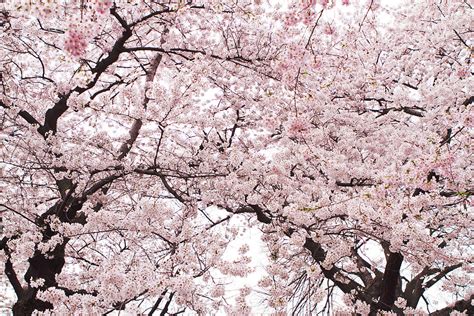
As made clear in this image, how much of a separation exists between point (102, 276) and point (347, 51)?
6.97 metres

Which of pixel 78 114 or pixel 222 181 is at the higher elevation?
pixel 78 114

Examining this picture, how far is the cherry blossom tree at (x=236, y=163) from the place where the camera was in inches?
193

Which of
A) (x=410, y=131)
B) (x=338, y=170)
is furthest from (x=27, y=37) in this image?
(x=410, y=131)

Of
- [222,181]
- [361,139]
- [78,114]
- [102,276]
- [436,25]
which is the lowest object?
[102,276]

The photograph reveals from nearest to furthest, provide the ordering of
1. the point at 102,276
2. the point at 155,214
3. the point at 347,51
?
the point at 102,276
the point at 155,214
the point at 347,51

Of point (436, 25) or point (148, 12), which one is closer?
point (148, 12)

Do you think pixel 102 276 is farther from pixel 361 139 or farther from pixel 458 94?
pixel 458 94

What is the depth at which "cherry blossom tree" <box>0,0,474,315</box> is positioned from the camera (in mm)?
4891

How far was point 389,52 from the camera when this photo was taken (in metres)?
9.80

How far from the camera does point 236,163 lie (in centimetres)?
627

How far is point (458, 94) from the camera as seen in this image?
23.8 feet

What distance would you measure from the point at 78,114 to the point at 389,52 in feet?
20.7

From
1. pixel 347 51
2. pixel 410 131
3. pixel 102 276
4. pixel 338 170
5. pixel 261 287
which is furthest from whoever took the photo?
pixel 347 51

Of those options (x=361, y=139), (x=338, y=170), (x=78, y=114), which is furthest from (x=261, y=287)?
(x=78, y=114)
